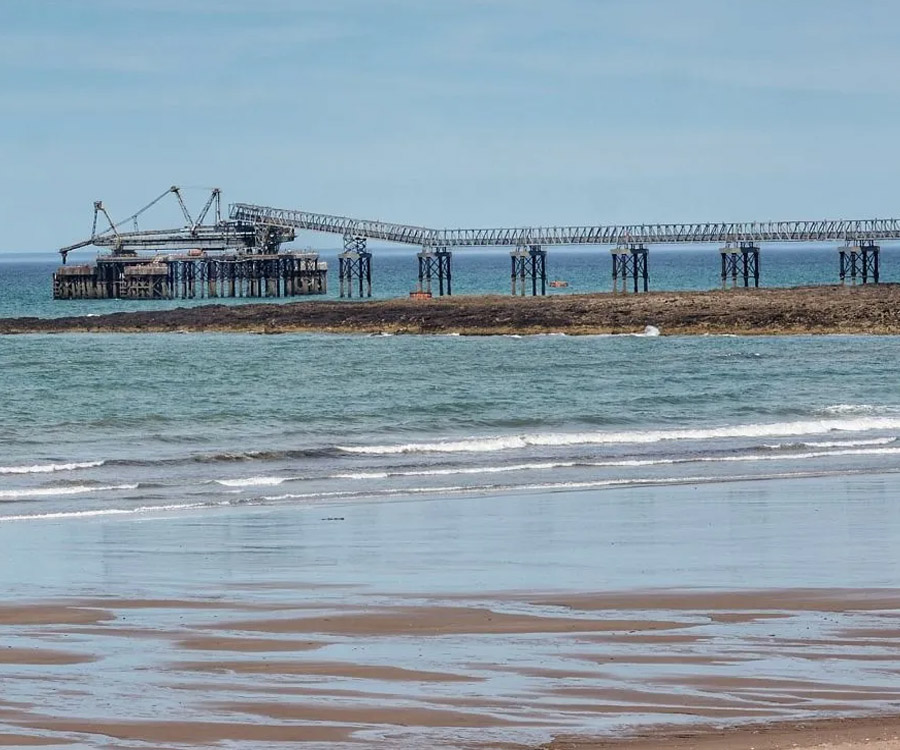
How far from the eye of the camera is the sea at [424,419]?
2388 cm

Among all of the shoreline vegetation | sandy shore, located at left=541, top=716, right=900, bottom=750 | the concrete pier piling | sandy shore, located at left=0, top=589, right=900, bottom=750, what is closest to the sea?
the shoreline vegetation

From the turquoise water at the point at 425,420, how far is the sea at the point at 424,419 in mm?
87

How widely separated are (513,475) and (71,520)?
7.72 metres

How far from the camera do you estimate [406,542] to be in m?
17.0

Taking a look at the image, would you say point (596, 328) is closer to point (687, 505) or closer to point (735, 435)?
point (735, 435)

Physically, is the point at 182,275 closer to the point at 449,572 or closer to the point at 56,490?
the point at 56,490

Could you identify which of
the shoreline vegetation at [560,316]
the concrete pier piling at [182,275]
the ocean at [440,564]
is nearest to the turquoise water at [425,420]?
the ocean at [440,564]

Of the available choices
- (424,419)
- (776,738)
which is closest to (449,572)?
(776,738)

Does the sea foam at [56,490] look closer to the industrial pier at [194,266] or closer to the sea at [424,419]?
the sea at [424,419]

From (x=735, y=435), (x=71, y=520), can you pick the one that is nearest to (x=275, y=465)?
(x=71, y=520)

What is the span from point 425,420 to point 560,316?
30359 millimetres

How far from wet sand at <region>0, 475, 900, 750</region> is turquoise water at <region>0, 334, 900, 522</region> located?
15.6 ft

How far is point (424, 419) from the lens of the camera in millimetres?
33344

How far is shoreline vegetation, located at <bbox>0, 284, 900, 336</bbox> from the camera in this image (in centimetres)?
5994
